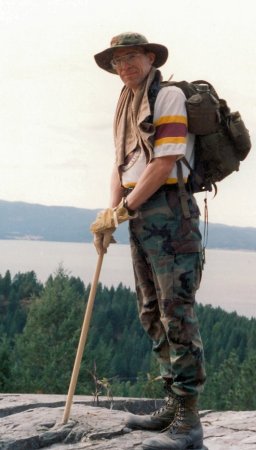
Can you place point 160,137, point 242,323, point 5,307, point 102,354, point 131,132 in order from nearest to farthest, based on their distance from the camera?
point 160,137, point 131,132, point 102,354, point 5,307, point 242,323

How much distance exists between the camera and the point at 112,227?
4.57 m

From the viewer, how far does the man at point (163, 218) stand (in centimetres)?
428

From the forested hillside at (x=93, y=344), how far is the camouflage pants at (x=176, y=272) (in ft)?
41.6

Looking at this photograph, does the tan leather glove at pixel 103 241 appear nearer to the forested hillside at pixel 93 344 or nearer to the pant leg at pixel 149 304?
the pant leg at pixel 149 304

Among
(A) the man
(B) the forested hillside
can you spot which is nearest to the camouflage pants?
A: (A) the man

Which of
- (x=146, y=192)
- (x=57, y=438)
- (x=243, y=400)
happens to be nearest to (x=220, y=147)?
(x=146, y=192)

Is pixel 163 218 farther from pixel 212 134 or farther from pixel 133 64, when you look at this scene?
pixel 133 64

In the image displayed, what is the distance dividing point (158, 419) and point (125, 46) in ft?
7.14

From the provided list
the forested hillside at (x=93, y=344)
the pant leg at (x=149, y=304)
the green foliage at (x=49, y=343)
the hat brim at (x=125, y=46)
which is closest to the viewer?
the hat brim at (x=125, y=46)

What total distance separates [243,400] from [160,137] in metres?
40.9

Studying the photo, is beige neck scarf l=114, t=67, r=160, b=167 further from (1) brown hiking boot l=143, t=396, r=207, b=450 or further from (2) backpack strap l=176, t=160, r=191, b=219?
(1) brown hiking boot l=143, t=396, r=207, b=450

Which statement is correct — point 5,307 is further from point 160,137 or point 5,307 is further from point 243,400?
point 160,137

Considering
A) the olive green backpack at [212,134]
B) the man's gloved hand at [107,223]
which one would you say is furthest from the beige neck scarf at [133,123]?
the man's gloved hand at [107,223]

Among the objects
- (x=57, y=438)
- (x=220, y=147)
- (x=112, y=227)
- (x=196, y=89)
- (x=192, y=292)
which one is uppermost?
(x=196, y=89)
